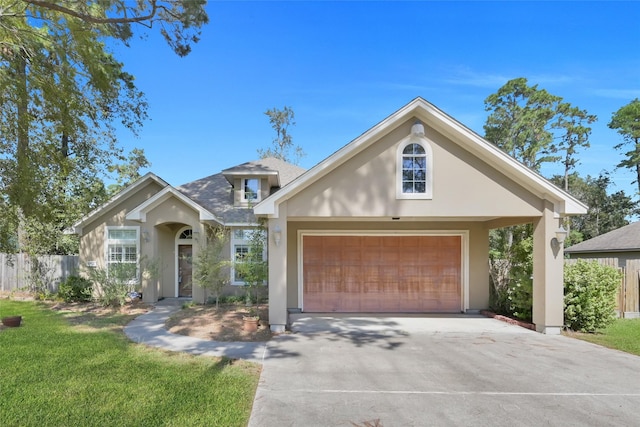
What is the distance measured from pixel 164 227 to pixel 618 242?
916 inches

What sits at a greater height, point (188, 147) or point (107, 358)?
point (188, 147)

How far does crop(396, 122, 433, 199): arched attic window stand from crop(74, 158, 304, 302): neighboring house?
239 inches

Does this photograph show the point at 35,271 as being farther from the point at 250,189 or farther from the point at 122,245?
the point at 250,189

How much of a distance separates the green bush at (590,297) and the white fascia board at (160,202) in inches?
419

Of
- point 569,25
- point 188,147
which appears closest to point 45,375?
point 569,25

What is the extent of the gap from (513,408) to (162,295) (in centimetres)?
1255

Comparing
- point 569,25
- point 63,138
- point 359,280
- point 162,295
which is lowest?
point 162,295

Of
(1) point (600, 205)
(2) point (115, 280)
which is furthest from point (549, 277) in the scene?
(1) point (600, 205)

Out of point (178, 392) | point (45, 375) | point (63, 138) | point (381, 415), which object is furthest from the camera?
point (63, 138)

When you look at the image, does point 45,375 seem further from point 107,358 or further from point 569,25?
point 569,25

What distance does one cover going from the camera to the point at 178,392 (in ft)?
16.1

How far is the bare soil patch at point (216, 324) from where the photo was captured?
26.6 ft

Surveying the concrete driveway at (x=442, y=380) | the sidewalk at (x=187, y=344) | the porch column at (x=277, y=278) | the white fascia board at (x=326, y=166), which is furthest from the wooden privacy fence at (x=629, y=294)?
the sidewalk at (x=187, y=344)

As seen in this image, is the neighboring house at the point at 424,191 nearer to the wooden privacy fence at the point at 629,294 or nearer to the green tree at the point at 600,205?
the wooden privacy fence at the point at 629,294
